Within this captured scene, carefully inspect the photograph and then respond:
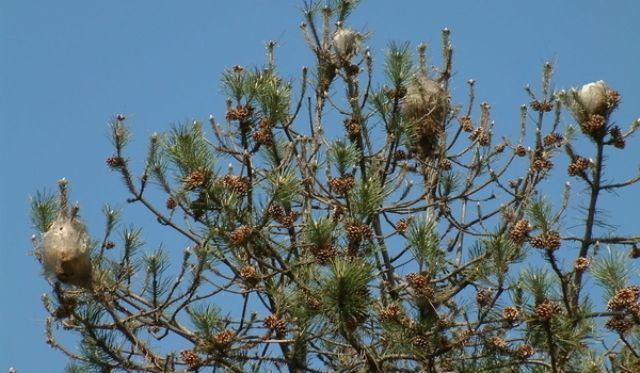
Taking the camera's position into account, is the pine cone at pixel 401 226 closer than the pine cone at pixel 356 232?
No

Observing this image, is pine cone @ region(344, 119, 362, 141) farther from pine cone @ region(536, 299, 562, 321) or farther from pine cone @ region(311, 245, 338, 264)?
pine cone @ region(536, 299, 562, 321)

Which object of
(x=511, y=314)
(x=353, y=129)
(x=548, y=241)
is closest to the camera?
(x=548, y=241)

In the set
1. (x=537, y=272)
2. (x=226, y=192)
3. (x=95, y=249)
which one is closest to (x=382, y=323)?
(x=537, y=272)

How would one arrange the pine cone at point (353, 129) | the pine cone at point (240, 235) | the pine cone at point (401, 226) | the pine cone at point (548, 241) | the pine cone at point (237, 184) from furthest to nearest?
the pine cone at point (353, 129), the pine cone at point (401, 226), the pine cone at point (237, 184), the pine cone at point (240, 235), the pine cone at point (548, 241)

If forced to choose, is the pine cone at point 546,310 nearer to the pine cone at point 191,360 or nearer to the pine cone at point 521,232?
the pine cone at point 521,232

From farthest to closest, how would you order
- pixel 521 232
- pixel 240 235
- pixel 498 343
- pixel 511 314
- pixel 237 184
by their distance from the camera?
pixel 237 184 → pixel 240 235 → pixel 498 343 → pixel 521 232 → pixel 511 314

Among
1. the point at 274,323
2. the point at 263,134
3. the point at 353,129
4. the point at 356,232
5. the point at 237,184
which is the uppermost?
the point at 353,129

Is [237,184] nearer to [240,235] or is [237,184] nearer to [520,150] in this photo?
[240,235]

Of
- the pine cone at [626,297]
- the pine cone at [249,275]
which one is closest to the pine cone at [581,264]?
the pine cone at [626,297]

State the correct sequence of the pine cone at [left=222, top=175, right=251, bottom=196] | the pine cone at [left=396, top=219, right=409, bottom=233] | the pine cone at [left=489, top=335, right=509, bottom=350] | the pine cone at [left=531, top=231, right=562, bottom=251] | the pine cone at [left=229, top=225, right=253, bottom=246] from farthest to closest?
1. the pine cone at [left=396, top=219, right=409, bottom=233]
2. the pine cone at [left=222, top=175, right=251, bottom=196]
3. the pine cone at [left=229, top=225, right=253, bottom=246]
4. the pine cone at [left=489, top=335, right=509, bottom=350]
5. the pine cone at [left=531, top=231, right=562, bottom=251]

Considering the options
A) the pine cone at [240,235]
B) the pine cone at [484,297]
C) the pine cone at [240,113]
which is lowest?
the pine cone at [484,297]

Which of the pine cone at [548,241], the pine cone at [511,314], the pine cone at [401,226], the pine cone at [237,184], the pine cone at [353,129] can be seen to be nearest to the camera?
the pine cone at [548,241]

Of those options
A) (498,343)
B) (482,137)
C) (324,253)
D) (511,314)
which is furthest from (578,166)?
(482,137)

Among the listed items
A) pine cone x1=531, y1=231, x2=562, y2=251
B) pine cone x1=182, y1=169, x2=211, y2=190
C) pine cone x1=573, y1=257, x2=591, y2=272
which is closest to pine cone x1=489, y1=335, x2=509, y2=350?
pine cone x1=573, y1=257, x2=591, y2=272
